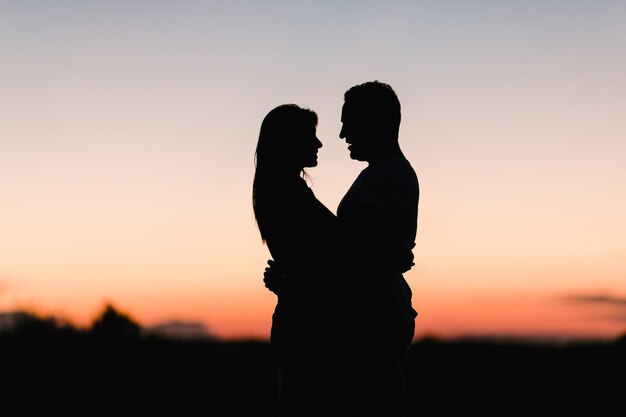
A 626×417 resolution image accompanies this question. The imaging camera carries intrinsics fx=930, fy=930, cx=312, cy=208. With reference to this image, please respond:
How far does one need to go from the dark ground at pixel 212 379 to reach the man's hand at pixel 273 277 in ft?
10.4

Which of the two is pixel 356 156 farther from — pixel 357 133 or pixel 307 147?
pixel 307 147

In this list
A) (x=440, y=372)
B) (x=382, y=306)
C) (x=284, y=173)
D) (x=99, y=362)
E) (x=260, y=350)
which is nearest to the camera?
(x=382, y=306)

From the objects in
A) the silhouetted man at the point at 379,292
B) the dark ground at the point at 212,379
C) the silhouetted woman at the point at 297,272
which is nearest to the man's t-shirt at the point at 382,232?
the silhouetted man at the point at 379,292

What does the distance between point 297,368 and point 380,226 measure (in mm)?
957

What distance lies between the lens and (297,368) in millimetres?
5398

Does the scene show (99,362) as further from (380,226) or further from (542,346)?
(542,346)

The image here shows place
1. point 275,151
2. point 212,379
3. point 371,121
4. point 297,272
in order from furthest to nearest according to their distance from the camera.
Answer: point 212,379
point 371,121
point 275,151
point 297,272

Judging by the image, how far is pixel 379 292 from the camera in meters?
5.25

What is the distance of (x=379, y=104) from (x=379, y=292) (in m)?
1.28

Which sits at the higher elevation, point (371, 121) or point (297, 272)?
point (371, 121)

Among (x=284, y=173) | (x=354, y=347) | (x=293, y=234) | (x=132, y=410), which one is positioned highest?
→ (x=284, y=173)

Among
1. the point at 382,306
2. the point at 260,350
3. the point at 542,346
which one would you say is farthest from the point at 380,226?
the point at 542,346

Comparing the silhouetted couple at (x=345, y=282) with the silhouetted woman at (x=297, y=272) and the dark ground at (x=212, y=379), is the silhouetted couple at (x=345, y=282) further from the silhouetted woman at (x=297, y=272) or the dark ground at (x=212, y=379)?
the dark ground at (x=212, y=379)

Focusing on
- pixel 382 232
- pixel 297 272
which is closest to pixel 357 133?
pixel 382 232
